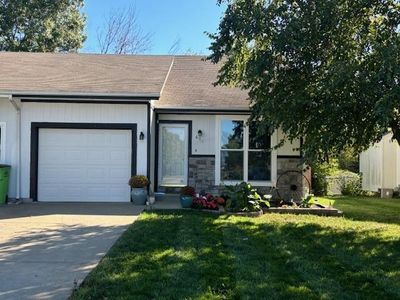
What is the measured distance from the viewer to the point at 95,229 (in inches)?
377

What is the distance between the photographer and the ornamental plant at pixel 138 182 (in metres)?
13.1

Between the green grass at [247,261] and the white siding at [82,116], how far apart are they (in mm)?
3396

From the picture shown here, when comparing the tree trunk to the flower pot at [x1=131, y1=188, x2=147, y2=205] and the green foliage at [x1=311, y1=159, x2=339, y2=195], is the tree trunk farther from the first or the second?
the green foliage at [x1=311, y1=159, x2=339, y2=195]

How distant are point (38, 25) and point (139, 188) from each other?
20.1 m

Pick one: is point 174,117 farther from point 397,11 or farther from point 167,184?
point 397,11

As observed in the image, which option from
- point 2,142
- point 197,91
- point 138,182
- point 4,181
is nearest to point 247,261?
point 138,182

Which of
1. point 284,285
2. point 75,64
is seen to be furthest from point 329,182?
point 284,285

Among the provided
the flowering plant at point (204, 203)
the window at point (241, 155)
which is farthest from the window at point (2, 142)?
the window at point (241, 155)

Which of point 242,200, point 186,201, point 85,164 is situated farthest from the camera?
point 85,164

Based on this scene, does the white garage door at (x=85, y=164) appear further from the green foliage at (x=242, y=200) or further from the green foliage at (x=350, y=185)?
the green foliage at (x=350, y=185)

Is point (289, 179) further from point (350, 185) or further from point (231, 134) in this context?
point (350, 185)

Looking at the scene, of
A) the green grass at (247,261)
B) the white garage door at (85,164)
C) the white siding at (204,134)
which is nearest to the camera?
the green grass at (247,261)

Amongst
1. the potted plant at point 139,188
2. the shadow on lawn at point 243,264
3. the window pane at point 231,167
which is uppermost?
the window pane at point 231,167

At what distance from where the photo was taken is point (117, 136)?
46.0 feet
